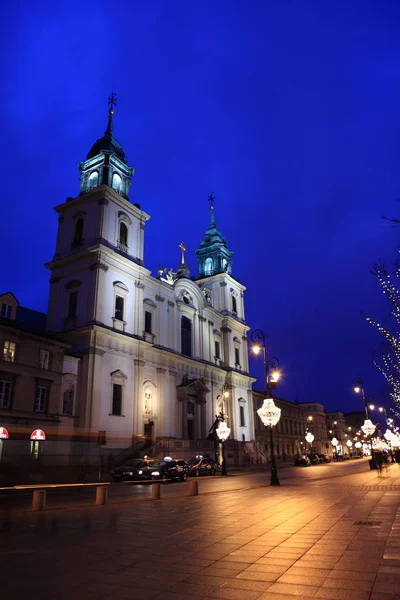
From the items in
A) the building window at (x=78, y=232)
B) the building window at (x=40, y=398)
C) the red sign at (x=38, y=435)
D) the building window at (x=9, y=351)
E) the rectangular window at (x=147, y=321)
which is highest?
the building window at (x=78, y=232)

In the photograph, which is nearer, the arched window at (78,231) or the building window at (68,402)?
the building window at (68,402)

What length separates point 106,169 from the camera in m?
46.2

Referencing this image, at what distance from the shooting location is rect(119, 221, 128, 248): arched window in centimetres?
4528

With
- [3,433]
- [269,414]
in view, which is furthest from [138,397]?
[269,414]

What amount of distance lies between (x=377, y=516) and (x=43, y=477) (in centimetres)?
2177

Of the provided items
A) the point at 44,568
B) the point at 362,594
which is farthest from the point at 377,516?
the point at 44,568

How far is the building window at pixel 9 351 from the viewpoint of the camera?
29328 millimetres

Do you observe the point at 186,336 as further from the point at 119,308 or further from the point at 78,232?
the point at 78,232

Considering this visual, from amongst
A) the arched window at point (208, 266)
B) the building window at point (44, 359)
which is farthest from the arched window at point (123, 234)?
the arched window at point (208, 266)

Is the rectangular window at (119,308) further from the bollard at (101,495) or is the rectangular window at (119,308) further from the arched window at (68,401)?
the bollard at (101,495)

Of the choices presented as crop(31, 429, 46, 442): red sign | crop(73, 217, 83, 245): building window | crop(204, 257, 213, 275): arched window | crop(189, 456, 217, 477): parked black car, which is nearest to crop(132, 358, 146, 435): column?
crop(189, 456, 217, 477): parked black car

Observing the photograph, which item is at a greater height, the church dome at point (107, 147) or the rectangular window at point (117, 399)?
the church dome at point (107, 147)

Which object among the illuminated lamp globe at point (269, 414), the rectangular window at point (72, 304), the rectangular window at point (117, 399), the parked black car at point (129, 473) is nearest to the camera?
the illuminated lamp globe at point (269, 414)

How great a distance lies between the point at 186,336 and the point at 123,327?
42.3 feet
